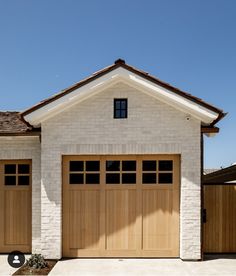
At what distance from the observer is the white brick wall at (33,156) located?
28.6 feet

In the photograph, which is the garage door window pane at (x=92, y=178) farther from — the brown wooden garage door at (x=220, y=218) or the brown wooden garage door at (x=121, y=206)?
the brown wooden garage door at (x=220, y=218)

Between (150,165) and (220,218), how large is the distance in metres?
2.70

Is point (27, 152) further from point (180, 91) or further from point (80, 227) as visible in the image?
point (180, 91)

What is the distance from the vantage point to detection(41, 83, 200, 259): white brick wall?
823cm

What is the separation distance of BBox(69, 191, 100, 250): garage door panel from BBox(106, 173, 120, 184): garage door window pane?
0.46 meters

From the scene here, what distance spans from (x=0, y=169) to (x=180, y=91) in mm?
5570

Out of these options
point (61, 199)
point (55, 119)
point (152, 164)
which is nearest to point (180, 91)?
point (152, 164)

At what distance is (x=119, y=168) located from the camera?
852 centimetres

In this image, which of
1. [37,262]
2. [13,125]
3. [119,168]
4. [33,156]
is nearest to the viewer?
[37,262]

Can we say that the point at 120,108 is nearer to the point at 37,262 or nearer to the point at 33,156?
the point at 33,156

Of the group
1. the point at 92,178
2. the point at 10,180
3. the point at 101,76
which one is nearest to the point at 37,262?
the point at 92,178

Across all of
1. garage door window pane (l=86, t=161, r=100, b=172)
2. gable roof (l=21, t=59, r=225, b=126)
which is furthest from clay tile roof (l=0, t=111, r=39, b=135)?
garage door window pane (l=86, t=161, r=100, b=172)

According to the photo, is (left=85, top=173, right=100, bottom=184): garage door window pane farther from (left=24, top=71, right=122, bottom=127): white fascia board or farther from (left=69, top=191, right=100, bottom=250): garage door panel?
(left=24, top=71, right=122, bottom=127): white fascia board

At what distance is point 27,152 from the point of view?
8.91 meters
